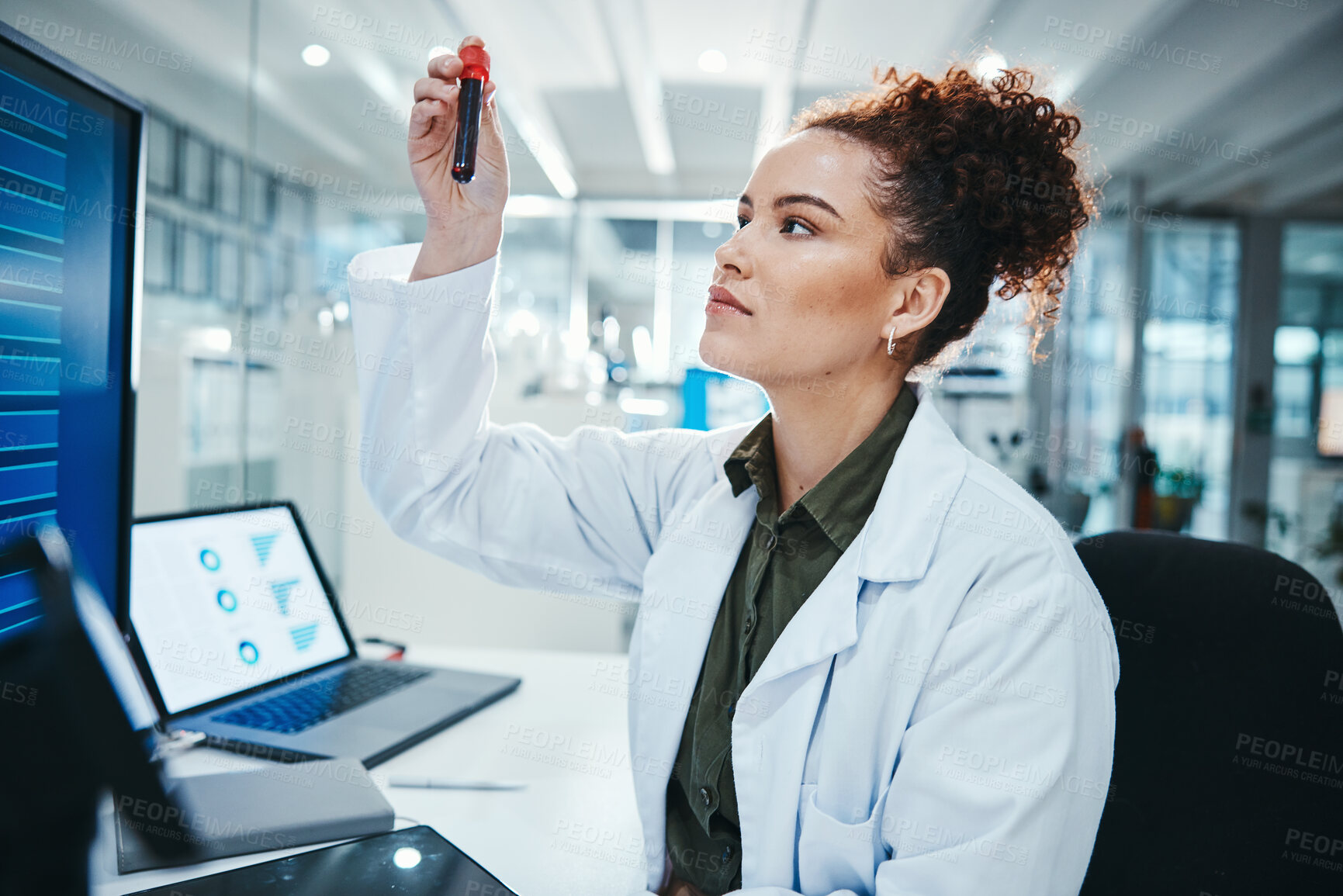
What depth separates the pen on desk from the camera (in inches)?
36.4

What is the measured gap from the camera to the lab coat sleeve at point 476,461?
998 millimetres

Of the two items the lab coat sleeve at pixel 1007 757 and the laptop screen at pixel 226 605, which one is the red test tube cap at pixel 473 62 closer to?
the laptop screen at pixel 226 605

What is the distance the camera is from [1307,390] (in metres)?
4.08

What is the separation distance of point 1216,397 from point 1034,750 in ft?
14.8

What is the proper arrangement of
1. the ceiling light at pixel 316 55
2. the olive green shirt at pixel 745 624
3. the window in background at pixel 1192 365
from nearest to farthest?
the olive green shirt at pixel 745 624 < the ceiling light at pixel 316 55 < the window in background at pixel 1192 365

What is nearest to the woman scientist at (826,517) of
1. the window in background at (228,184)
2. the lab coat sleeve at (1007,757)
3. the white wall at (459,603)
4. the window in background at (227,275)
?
the lab coat sleeve at (1007,757)

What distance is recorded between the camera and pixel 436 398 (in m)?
1.00

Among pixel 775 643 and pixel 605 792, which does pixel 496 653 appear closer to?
→ pixel 605 792

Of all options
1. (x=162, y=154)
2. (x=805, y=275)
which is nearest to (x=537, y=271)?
(x=162, y=154)

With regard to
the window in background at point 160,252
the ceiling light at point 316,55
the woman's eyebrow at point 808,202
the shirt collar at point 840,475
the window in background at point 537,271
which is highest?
the ceiling light at point 316,55

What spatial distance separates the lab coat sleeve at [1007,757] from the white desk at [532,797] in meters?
0.20

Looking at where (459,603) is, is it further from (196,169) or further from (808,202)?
(196,169)

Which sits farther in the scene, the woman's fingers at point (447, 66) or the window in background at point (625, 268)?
the window in background at point (625, 268)

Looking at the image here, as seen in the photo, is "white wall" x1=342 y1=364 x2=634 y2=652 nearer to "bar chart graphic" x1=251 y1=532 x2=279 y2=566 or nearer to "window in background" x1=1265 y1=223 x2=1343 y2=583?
"bar chart graphic" x1=251 y1=532 x2=279 y2=566
